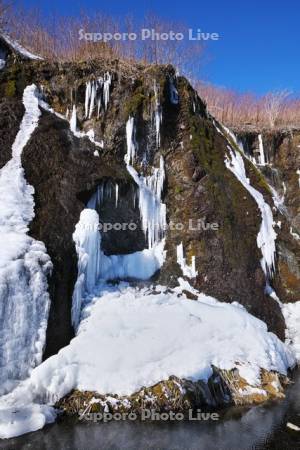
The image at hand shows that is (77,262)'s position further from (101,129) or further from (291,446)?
(291,446)

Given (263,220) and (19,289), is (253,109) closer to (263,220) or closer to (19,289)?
(263,220)

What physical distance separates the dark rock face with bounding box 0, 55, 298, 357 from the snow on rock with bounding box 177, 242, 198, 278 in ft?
0.37

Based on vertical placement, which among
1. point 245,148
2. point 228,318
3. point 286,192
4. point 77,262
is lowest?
point 228,318

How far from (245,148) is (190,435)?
16.2m

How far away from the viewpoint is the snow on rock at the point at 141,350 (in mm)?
6895

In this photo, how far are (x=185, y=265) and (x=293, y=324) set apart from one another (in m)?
3.40

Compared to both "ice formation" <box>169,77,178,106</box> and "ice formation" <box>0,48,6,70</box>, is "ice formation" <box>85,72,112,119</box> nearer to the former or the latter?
"ice formation" <box>169,77,178,106</box>

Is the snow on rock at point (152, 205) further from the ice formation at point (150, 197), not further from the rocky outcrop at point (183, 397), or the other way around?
the rocky outcrop at point (183, 397)

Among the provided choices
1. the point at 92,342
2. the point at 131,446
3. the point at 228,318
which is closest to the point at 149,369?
the point at 92,342

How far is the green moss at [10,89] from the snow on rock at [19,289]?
2.88 m

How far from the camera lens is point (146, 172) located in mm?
12047

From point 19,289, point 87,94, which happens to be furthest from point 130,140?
point 19,289

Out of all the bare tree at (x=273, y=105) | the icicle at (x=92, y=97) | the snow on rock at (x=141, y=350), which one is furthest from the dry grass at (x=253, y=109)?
the snow on rock at (x=141, y=350)

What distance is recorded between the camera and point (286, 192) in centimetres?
1970
